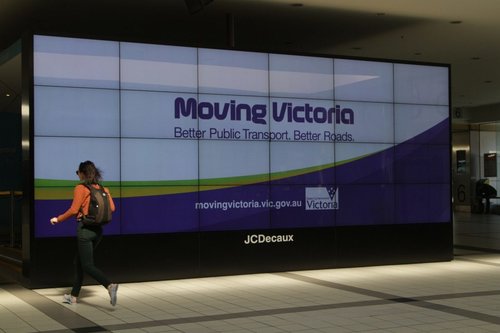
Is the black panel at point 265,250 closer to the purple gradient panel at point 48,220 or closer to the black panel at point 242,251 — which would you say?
the black panel at point 242,251

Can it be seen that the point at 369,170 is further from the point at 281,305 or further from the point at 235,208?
the point at 281,305

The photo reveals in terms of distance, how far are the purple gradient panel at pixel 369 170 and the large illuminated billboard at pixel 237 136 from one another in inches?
1.0

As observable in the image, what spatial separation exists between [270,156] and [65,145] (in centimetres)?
331

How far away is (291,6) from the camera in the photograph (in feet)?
38.2

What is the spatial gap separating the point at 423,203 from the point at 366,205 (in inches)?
49.9

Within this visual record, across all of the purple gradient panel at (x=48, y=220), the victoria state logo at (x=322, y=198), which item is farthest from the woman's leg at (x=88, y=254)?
the victoria state logo at (x=322, y=198)

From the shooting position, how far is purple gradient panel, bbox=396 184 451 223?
1245 cm

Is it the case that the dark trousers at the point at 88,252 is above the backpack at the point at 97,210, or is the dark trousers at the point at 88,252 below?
below

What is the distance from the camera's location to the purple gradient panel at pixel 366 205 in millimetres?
11930

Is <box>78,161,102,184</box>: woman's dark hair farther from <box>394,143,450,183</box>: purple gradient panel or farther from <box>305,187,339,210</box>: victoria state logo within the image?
<box>394,143,450,183</box>: purple gradient panel

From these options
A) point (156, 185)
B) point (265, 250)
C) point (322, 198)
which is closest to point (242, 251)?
point (265, 250)

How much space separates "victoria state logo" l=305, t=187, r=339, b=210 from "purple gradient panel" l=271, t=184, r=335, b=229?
0.06m

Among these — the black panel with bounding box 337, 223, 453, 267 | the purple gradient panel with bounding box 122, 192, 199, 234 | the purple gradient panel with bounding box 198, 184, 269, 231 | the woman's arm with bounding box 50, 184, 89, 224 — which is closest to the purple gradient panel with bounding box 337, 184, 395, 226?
the black panel with bounding box 337, 223, 453, 267

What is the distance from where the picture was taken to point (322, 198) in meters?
11.8
